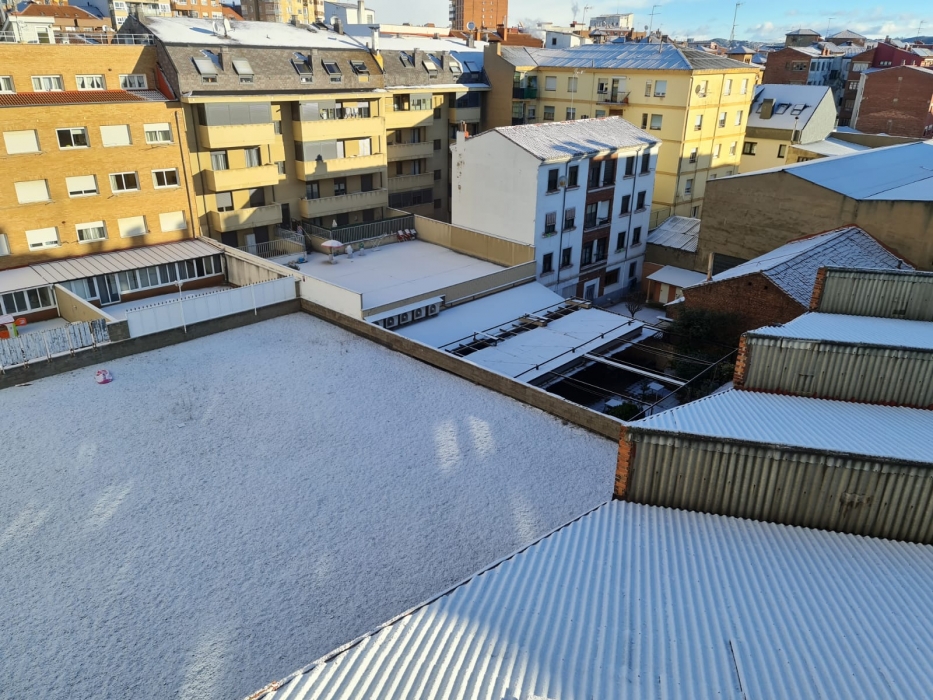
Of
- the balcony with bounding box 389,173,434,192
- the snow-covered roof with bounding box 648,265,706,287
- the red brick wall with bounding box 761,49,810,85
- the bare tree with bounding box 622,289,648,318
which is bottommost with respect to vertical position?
the bare tree with bounding box 622,289,648,318

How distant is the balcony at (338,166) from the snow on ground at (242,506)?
18788 mm

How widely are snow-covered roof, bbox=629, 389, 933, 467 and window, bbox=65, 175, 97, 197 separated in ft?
96.1

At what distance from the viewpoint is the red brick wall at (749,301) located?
2559 cm

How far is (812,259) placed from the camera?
2756 cm

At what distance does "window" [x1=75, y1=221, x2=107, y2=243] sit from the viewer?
31203 millimetres

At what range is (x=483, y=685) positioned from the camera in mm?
7441

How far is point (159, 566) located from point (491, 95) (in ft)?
148

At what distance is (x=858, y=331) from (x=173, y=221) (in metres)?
31.5

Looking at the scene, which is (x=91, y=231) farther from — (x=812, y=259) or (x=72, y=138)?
(x=812, y=259)

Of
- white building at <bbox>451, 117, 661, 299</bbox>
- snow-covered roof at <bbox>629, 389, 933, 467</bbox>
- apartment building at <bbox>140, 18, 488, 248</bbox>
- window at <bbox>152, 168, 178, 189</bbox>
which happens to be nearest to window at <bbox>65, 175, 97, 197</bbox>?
window at <bbox>152, 168, 178, 189</bbox>

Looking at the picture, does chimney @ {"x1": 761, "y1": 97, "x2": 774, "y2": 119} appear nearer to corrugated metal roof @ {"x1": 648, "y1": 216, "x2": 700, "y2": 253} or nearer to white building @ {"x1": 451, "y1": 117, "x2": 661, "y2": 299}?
corrugated metal roof @ {"x1": 648, "y1": 216, "x2": 700, "y2": 253}

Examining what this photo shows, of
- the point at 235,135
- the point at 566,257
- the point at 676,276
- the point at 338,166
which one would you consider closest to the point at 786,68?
the point at 676,276

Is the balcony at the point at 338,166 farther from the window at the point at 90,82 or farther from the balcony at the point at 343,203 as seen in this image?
the window at the point at 90,82

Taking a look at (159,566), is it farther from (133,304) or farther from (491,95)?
(491,95)
